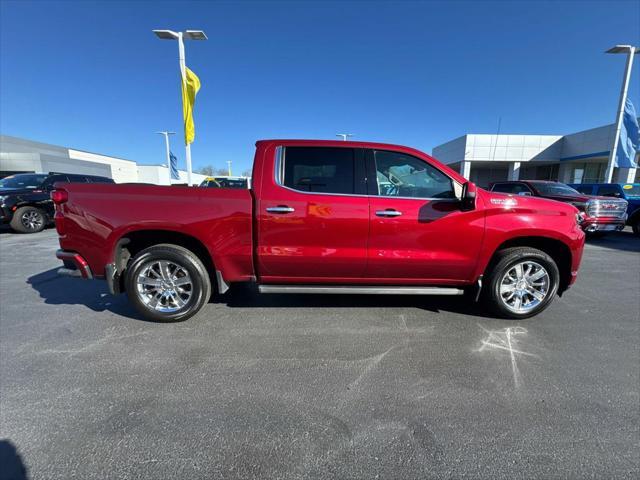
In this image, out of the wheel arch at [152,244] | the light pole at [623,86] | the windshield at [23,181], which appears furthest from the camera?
the light pole at [623,86]

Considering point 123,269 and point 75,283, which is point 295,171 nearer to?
point 123,269

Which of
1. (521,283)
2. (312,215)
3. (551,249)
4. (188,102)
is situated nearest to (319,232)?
(312,215)

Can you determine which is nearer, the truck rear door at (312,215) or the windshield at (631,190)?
the truck rear door at (312,215)

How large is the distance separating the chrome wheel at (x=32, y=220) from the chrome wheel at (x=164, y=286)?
30.9 feet

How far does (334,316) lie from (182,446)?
209 centimetres

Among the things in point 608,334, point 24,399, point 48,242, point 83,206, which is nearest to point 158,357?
point 24,399

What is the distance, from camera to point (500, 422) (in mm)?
2031

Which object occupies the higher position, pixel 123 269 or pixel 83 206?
pixel 83 206

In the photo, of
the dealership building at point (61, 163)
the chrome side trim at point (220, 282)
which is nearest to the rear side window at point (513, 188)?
the chrome side trim at point (220, 282)

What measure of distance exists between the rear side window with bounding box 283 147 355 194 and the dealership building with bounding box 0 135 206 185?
19576 mm

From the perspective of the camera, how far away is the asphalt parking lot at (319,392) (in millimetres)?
1743

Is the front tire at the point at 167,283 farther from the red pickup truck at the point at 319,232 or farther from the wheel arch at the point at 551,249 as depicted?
the wheel arch at the point at 551,249

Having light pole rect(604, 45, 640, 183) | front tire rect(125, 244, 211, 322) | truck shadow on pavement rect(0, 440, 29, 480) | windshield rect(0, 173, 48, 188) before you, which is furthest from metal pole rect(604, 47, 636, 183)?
windshield rect(0, 173, 48, 188)

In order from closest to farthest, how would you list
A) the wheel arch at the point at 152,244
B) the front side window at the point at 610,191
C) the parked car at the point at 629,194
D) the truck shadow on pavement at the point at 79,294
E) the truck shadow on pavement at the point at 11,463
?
the truck shadow on pavement at the point at 11,463 < the wheel arch at the point at 152,244 < the truck shadow on pavement at the point at 79,294 < the parked car at the point at 629,194 < the front side window at the point at 610,191
